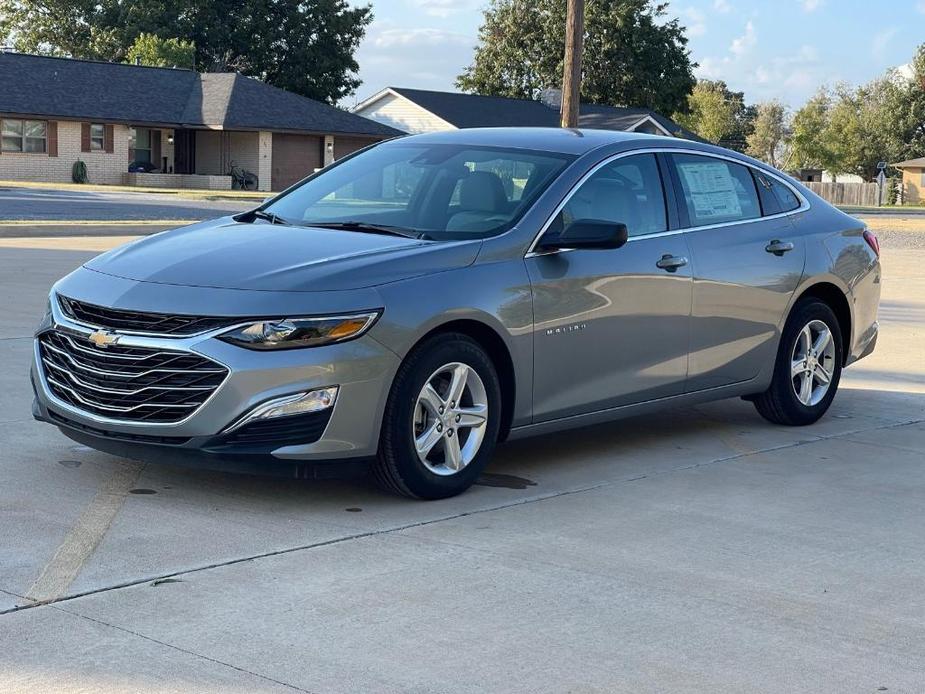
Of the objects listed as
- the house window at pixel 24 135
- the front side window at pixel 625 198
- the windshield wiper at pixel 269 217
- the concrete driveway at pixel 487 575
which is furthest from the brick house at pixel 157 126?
the concrete driveway at pixel 487 575

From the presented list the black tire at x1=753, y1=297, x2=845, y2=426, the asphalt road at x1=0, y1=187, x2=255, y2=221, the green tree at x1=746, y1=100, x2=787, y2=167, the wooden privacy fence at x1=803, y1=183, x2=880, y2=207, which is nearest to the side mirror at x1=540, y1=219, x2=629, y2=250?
the black tire at x1=753, y1=297, x2=845, y2=426

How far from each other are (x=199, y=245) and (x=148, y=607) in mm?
2287

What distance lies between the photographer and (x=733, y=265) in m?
7.79

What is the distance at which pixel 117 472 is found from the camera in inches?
261

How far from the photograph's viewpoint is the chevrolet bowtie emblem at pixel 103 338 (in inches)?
233

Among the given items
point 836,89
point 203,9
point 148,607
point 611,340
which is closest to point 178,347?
point 148,607

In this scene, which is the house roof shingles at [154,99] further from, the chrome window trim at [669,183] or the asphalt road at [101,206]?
the chrome window trim at [669,183]

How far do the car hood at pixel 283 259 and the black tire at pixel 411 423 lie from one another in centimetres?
36

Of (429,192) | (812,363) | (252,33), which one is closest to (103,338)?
(429,192)

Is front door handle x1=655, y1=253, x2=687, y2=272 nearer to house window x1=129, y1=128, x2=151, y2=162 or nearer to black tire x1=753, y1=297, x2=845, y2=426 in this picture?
black tire x1=753, y1=297, x2=845, y2=426

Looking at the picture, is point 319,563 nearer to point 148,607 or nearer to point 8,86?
point 148,607

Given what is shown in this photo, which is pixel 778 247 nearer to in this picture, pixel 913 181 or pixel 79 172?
pixel 79 172

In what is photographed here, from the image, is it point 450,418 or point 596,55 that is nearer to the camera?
point 450,418

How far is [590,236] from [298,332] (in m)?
1.62
